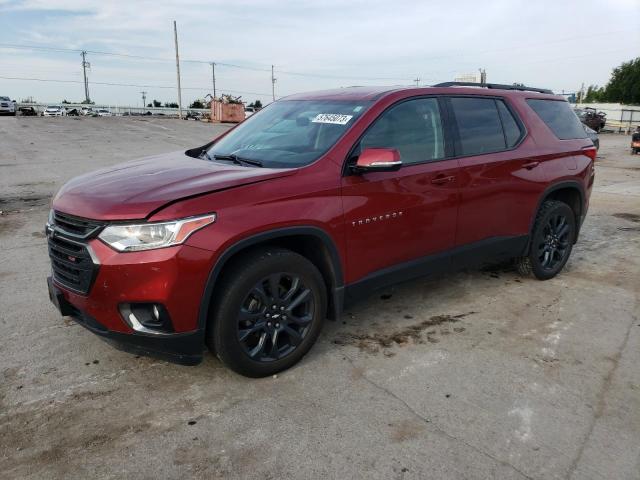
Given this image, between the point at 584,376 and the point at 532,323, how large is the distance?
820 mm

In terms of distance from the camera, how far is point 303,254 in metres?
3.43

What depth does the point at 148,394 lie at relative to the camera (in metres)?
3.05

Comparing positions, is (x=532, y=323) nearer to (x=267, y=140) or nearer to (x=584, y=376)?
(x=584, y=376)

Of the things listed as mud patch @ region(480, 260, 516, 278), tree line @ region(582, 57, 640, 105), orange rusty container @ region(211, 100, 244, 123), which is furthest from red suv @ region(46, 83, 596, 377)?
tree line @ region(582, 57, 640, 105)

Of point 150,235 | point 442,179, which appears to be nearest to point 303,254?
point 150,235

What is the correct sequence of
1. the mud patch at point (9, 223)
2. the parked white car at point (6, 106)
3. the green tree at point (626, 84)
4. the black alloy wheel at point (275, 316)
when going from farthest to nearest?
the green tree at point (626, 84), the parked white car at point (6, 106), the mud patch at point (9, 223), the black alloy wheel at point (275, 316)

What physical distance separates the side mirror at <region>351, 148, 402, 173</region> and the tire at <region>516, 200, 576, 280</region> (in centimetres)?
222

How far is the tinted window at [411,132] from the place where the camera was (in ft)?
11.8

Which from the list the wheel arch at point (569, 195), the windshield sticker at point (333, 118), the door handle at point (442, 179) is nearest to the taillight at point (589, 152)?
the wheel arch at point (569, 195)

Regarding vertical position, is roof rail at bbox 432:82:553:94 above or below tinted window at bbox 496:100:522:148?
above

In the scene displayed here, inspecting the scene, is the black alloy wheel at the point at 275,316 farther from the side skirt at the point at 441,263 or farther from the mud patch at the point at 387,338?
the mud patch at the point at 387,338

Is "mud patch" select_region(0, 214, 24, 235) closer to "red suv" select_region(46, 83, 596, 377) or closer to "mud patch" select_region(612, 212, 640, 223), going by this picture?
"red suv" select_region(46, 83, 596, 377)

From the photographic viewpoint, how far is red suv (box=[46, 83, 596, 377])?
277 cm

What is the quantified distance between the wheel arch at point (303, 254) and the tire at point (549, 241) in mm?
2345
